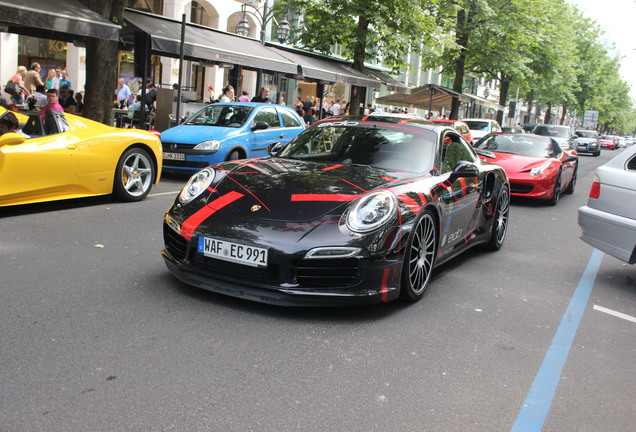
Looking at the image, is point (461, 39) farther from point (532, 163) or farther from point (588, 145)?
point (532, 163)

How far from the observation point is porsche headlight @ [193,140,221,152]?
33.9 feet

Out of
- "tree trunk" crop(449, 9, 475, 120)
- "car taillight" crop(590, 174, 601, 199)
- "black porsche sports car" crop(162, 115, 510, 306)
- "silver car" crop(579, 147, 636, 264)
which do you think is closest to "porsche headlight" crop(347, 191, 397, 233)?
"black porsche sports car" crop(162, 115, 510, 306)

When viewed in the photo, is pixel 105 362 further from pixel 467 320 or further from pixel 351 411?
pixel 467 320

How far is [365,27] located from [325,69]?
2.32m

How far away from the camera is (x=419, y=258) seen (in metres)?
4.46

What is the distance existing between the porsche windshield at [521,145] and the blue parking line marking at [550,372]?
6787 mm

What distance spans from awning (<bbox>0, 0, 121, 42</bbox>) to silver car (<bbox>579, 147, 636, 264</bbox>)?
9329mm

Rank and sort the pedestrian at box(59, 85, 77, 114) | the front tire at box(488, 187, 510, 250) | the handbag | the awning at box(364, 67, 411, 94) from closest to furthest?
the front tire at box(488, 187, 510, 250) → the pedestrian at box(59, 85, 77, 114) → the handbag → the awning at box(364, 67, 411, 94)

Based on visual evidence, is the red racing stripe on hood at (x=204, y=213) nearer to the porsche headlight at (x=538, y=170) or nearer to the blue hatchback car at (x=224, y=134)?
the blue hatchback car at (x=224, y=134)

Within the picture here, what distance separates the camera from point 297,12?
849 inches

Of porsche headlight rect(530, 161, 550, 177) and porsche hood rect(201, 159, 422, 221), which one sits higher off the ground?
porsche hood rect(201, 159, 422, 221)

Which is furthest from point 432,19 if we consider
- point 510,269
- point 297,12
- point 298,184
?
point 298,184

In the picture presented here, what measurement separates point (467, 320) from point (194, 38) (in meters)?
13.4

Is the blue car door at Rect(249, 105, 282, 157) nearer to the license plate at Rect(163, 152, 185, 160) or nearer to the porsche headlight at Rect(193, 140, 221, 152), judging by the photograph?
the porsche headlight at Rect(193, 140, 221, 152)
